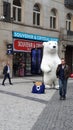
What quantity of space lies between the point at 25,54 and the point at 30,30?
2.20m

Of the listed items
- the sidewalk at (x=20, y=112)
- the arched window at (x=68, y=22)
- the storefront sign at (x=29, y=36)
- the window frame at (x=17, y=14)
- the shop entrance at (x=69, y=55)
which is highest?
the window frame at (x=17, y=14)

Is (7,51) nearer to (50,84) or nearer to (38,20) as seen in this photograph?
(38,20)

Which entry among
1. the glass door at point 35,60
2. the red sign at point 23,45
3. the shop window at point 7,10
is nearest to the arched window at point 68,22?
the red sign at point 23,45

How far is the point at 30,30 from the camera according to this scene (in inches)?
1374

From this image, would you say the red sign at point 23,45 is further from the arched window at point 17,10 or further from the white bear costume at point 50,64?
the white bear costume at point 50,64

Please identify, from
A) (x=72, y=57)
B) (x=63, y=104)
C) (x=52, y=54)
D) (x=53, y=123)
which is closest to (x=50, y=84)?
(x=52, y=54)

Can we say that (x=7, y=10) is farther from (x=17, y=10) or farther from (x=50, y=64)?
(x=50, y=64)

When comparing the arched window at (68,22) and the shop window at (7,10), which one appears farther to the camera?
the arched window at (68,22)

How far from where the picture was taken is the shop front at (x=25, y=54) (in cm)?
3350

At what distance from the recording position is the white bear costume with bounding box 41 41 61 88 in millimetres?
21409

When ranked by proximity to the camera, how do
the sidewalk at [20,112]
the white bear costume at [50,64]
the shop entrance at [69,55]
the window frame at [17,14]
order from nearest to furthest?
the sidewalk at [20,112] → the white bear costume at [50,64] → the window frame at [17,14] → the shop entrance at [69,55]

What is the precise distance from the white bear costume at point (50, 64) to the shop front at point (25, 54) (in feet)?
35.6

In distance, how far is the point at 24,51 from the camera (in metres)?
34.4

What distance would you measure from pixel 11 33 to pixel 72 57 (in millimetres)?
10856
